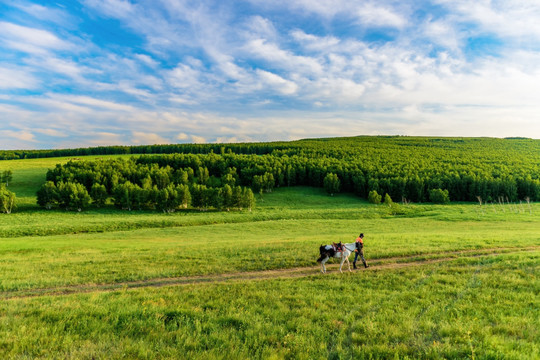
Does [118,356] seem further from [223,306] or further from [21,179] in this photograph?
[21,179]

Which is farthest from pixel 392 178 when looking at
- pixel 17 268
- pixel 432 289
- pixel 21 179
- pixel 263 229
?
pixel 21 179

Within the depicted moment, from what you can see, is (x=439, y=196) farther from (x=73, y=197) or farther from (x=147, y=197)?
(x=73, y=197)

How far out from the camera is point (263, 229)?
1638 inches

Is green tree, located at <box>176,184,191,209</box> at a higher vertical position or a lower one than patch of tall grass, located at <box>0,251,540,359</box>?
lower

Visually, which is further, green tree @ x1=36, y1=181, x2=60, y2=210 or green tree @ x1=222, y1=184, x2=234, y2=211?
green tree @ x1=222, y1=184, x2=234, y2=211

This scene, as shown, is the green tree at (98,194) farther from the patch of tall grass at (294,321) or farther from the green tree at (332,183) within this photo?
A: the patch of tall grass at (294,321)

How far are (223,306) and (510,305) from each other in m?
9.69

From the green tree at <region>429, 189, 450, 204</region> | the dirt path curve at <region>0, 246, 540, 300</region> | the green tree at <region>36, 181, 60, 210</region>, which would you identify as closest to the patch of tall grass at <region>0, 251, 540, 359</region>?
the dirt path curve at <region>0, 246, 540, 300</region>

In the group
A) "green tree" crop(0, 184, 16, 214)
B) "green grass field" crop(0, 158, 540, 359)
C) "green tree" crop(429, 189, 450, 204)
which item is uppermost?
"green grass field" crop(0, 158, 540, 359)

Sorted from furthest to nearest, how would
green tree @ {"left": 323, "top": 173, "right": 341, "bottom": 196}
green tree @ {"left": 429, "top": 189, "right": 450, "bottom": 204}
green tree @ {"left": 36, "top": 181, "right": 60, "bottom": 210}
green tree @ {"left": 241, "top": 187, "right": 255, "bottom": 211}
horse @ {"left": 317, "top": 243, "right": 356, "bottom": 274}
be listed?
green tree @ {"left": 323, "top": 173, "right": 341, "bottom": 196}
green tree @ {"left": 429, "top": 189, "right": 450, "bottom": 204}
green tree @ {"left": 241, "top": 187, "right": 255, "bottom": 211}
green tree @ {"left": 36, "top": 181, "right": 60, "bottom": 210}
horse @ {"left": 317, "top": 243, "right": 356, "bottom": 274}

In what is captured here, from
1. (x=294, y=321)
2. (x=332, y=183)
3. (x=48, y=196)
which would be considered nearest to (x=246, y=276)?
(x=294, y=321)

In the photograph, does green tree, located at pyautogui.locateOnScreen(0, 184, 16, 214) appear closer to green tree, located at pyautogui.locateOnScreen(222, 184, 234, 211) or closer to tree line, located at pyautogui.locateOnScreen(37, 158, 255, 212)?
tree line, located at pyautogui.locateOnScreen(37, 158, 255, 212)

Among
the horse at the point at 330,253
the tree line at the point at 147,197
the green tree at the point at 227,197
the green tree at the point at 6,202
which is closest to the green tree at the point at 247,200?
the tree line at the point at 147,197

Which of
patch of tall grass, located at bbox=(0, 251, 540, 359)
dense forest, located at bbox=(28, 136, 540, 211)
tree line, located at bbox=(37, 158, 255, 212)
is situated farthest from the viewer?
dense forest, located at bbox=(28, 136, 540, 211)
